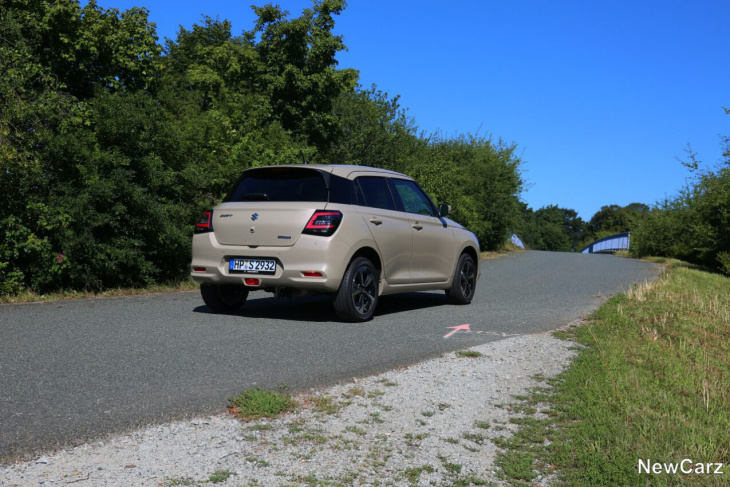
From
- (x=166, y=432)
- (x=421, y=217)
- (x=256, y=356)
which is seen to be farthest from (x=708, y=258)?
(x=166, y=432)

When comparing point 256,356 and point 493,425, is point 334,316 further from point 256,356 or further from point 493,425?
point 493,425

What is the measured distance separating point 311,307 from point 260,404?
18.0 ft

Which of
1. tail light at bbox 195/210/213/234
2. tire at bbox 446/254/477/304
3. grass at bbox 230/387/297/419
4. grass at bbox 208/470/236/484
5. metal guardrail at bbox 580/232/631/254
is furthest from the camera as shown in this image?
metal guardrail at bbox 580/232/631/254

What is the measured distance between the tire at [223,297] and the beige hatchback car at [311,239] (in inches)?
0.5

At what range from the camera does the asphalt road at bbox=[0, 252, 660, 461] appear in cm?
436

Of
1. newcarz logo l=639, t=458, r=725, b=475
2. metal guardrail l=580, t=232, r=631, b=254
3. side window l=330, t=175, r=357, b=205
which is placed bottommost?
newcarz logo l=639, t=458, r=725, b=475

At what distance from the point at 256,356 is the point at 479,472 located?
3.10m

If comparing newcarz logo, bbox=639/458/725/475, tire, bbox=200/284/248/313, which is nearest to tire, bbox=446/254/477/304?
tire, bbox=200/284/248/313

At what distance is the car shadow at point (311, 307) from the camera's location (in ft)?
29.3

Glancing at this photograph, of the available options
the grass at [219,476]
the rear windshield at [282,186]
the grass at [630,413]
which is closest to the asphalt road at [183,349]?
the grass at [219,476]

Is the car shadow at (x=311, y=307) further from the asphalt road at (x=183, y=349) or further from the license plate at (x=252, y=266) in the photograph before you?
the license plate at (x=252, y=266)

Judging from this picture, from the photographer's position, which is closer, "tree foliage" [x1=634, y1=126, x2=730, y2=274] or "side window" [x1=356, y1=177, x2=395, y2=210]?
"side window" [x1=356, y1=177, x2=395, y2=210]

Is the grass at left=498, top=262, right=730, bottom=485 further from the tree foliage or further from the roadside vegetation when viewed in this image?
the tree foliage

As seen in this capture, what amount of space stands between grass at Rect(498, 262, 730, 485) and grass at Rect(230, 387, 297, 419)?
56.7 inches
